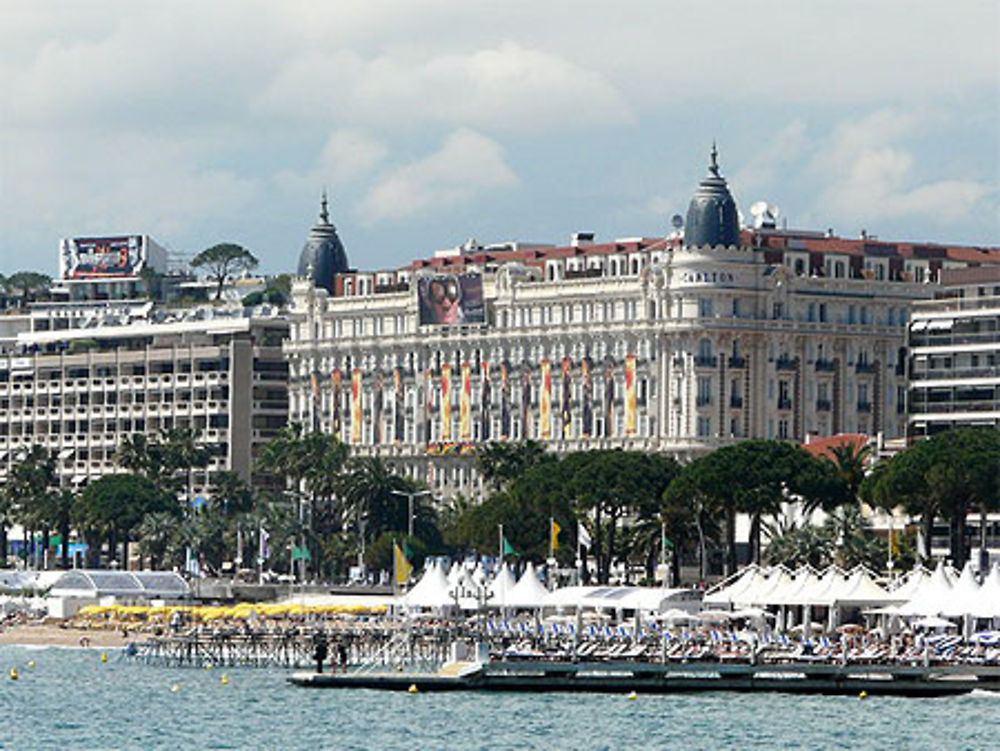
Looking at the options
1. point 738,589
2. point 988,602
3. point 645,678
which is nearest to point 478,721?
point 645,678

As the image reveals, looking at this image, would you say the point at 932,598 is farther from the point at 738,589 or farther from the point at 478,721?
the point at 478,721

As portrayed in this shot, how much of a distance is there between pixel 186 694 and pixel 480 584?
32.4m

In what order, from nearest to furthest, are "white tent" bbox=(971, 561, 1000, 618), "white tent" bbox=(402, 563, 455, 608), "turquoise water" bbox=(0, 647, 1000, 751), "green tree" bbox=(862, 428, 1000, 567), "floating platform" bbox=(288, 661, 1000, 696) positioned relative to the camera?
"turquoise water" bbox=(0, 647, 1000, 751) → "floating platform" bbox=(288, 661, 1000, 696) → "white tent" bbox=(971, 561, 1000, 618) → "white tent" bbox=(402, 563, 455, 608) → "green tree" bbox=(862, 428, 1000, 567)

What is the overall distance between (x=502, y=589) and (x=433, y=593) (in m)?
4.26

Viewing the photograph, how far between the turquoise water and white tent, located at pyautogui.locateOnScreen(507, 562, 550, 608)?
2306 cm

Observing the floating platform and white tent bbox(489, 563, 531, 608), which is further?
white tent bbox(489, 563, 531, 608)

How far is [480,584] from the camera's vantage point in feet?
605

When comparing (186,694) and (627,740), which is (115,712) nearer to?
(186,694)


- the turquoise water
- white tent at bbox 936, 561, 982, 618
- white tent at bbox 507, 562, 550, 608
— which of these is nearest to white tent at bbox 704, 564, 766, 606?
white tent at bbox 507, 562, 550, 608

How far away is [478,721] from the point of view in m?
134

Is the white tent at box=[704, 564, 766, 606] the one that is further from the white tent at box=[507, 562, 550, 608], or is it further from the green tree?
the green tree

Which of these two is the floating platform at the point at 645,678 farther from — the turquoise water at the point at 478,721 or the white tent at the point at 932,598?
the white tent at the point at 932,598

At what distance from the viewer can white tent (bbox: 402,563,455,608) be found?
176 metres

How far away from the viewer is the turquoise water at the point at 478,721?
125375mm
